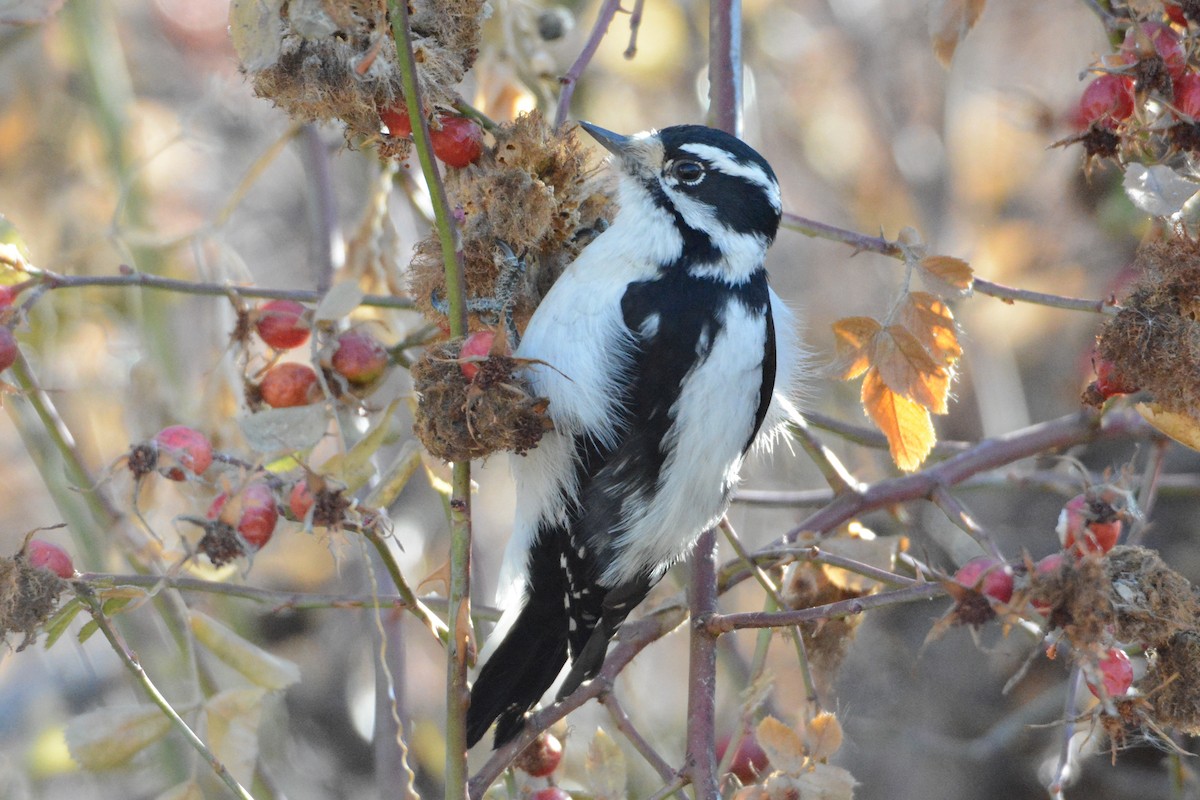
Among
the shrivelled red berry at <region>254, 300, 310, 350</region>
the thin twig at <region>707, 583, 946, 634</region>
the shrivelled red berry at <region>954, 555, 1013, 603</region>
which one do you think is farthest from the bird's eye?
the shrivelled red berry at <region>954, 555, 1013, 603</region>

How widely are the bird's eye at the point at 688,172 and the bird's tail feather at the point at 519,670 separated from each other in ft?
3.37

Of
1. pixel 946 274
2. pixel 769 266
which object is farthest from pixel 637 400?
pixel 769 266

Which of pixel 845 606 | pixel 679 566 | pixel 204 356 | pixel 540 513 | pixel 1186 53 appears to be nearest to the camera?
pixel 845 606

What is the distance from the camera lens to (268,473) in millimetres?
2062

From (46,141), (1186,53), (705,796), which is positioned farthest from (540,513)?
(46,141)

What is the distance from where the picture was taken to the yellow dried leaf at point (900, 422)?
2.53m

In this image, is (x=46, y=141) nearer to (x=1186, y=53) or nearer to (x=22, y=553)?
(x=22, y=553)

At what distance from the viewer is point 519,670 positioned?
2.71 m

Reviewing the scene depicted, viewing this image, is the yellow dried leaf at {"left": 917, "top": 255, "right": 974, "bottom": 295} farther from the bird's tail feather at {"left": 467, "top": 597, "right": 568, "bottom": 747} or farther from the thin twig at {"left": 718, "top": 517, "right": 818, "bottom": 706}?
the bird's tail feather at {"left": 467, "top": 597, "right": 568, "bottom": 747}

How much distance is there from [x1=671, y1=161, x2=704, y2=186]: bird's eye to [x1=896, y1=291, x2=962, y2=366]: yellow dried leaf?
62cm

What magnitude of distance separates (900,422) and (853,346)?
8.2 inches

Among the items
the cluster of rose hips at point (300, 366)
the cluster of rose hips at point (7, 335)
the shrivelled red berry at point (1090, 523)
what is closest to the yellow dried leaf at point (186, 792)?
the cluster of rose hips at point (300, 366)

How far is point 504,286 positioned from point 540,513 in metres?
0.58

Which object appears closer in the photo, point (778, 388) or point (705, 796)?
point (705, 796)
